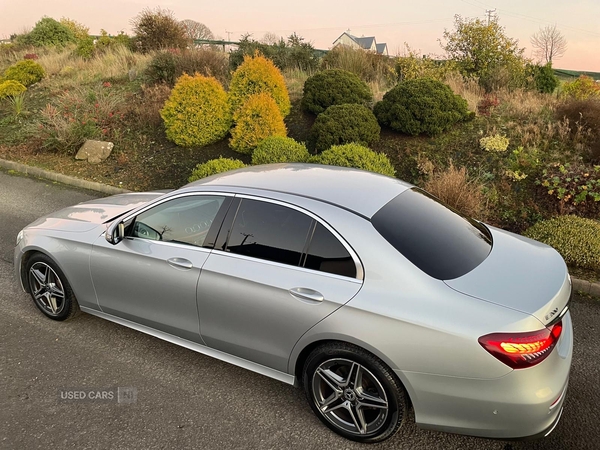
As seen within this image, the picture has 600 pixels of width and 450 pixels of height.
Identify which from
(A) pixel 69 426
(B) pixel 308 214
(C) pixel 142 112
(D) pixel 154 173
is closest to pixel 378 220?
(B) pixel 308 214

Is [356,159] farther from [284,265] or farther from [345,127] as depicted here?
[284,265]

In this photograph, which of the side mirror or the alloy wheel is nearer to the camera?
the alloy wheel

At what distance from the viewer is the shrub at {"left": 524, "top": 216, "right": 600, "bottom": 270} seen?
5.14 meters

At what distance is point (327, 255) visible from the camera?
288 cm

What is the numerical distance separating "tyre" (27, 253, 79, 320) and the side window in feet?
3.19

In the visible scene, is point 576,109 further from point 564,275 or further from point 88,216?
point 88,216

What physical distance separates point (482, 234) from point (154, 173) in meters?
7.29

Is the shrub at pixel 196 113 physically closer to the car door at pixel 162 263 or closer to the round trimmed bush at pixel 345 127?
the round trimmed bush at pixel 345 127

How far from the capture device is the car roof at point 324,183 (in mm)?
3104

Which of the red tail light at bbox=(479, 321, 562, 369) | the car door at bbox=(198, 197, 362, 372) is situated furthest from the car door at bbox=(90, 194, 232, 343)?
the red tail light at bbox=(479, 321, 562, 369)

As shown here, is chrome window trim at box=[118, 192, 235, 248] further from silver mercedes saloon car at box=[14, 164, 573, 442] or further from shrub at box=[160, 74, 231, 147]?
shrub at box=[160, 74, 231, 147]

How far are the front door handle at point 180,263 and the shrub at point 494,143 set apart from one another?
6399mm

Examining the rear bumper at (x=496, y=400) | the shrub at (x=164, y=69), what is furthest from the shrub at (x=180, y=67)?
the rear bumper at (x=496, y=400)

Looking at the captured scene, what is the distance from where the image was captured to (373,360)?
2.67 meters
